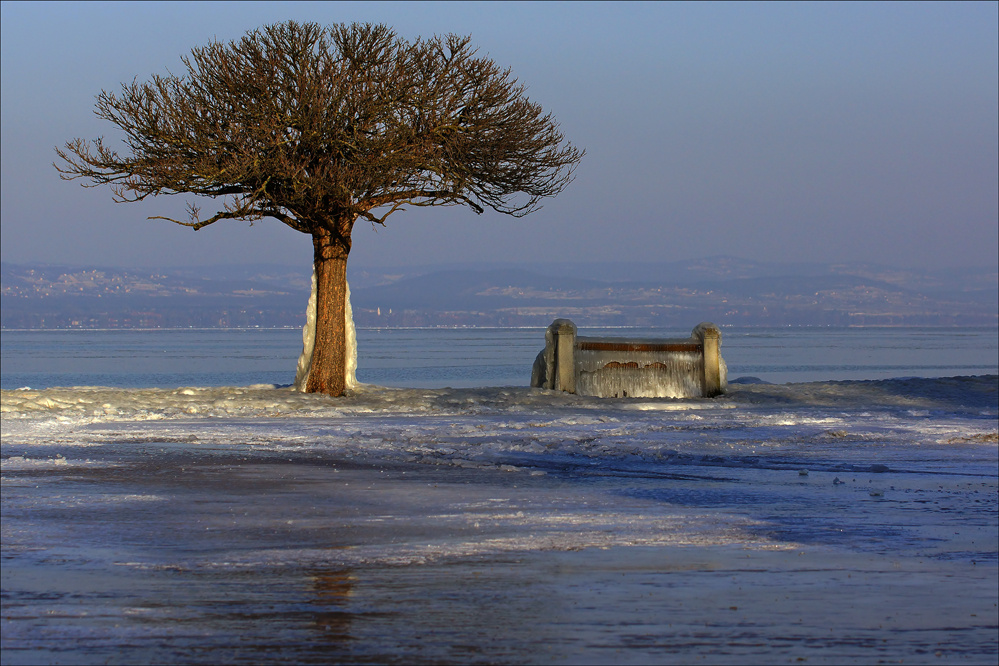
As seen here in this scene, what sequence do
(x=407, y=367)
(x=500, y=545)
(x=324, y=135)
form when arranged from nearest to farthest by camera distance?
(x=500, y=545), (x=324, y=135), (x=407, y=367)

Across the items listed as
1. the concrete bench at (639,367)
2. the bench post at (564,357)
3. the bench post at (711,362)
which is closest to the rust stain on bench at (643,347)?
the concrete bench at (639,367)

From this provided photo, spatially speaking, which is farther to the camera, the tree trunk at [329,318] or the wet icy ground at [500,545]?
the tree trunk at [329,318]

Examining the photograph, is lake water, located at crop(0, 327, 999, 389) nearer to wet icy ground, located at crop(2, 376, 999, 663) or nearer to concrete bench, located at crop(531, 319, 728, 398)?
concrete bench, located at crop(531, 319, 728, 398)

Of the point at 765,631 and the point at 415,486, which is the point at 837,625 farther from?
the point at 415,486

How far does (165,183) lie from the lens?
70.3ft

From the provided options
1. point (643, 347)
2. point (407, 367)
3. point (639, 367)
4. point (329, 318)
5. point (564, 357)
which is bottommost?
point (407, 367)

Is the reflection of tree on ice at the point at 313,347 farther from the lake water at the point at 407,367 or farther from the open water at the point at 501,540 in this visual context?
the lake water at the point at 407,367

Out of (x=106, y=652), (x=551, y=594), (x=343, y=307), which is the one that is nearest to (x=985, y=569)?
(x=551, y=594)

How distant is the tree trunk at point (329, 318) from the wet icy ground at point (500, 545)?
7.00 meters

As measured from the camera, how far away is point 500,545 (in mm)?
7586

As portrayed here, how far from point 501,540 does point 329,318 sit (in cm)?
1573

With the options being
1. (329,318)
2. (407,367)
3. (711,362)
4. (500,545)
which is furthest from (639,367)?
(407,367)

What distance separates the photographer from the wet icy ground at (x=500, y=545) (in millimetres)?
5316

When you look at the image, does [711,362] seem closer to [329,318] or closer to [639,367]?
[639,367]
